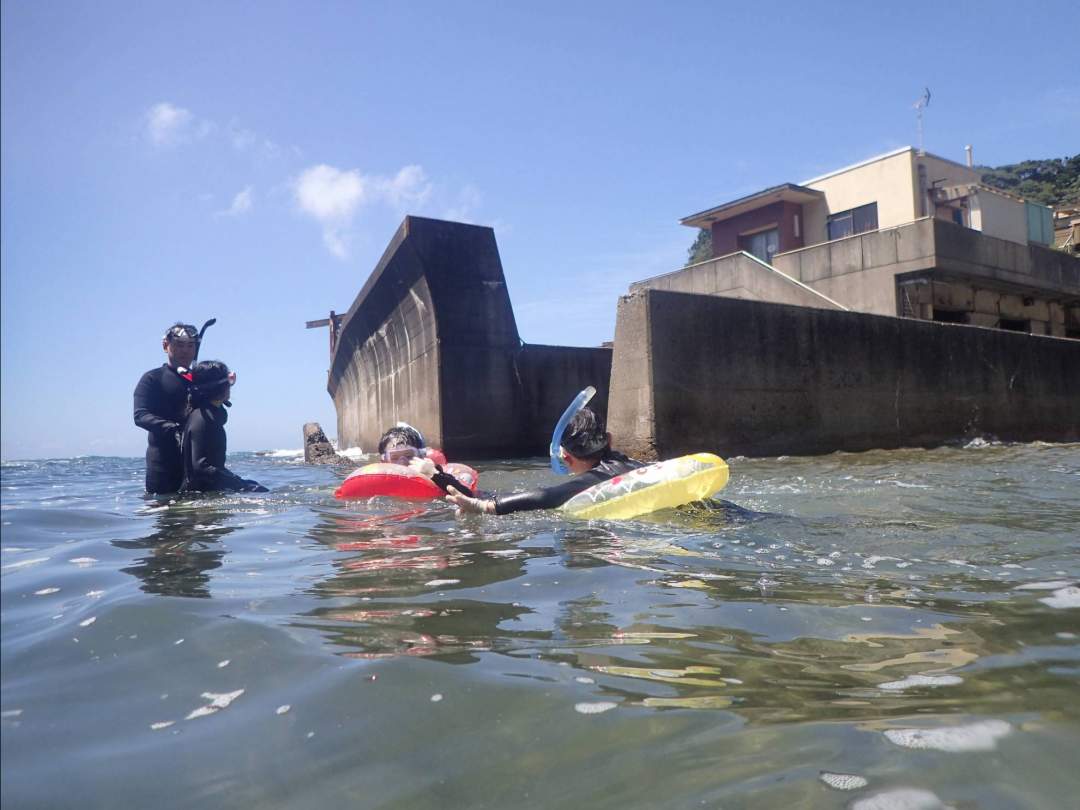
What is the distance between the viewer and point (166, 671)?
2066 millimetres

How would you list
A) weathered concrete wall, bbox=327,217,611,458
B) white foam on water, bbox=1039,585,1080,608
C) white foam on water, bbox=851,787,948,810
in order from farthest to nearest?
weathered concrete wall, bbox=327,217,611,458 < white foam on water, bbox=1039,585,1080,608 < white foam on water, bbox=851,787,948,810

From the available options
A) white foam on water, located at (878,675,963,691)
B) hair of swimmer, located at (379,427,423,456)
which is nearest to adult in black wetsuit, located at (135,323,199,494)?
hair of swimmer, located at (379,427,423,456)

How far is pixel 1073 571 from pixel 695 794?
9.79ft

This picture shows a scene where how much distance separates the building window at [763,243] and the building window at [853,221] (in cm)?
193

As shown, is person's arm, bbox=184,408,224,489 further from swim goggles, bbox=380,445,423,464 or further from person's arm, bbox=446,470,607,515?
person's arm, bbox=446,470,607,515

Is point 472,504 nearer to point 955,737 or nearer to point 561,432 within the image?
point 561,432

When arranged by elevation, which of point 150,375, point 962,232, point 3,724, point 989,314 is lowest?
point 3,724

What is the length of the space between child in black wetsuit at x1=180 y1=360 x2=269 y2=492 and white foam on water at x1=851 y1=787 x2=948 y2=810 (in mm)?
6542

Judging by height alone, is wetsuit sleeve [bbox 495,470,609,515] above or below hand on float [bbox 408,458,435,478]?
below

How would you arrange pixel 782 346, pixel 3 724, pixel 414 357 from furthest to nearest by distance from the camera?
pixel 414 357, pixel 782 346, pixel 3 724

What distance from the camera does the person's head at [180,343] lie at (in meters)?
6.93

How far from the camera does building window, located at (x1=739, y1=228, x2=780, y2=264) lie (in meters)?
27.9

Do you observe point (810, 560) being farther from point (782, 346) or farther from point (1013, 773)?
point (782, 346)

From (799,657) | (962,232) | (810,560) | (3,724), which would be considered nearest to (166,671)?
(3,724)
